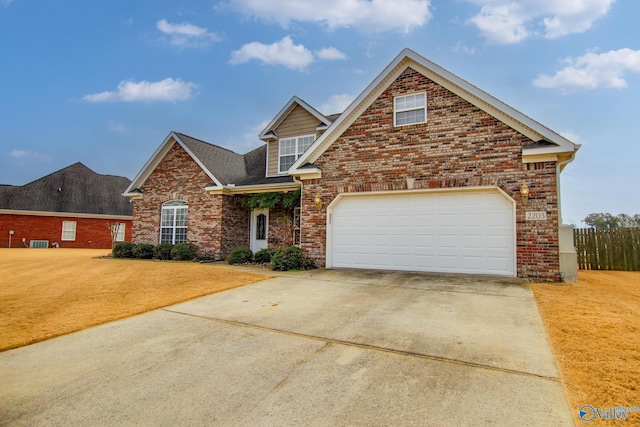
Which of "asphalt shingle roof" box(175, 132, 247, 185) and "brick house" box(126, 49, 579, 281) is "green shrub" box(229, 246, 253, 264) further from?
"asphalt shingle roof" box(175, 132, 247, 185)

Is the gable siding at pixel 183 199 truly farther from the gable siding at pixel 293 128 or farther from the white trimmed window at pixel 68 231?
the white trimmed window at pixel 68 231

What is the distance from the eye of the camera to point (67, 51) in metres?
21.1

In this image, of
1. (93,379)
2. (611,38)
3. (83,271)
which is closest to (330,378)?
(93,379)

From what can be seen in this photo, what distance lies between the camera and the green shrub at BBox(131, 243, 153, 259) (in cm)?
1542

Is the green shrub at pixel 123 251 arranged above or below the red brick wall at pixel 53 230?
below

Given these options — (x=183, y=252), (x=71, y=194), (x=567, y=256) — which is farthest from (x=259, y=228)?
(x=71, y=194)

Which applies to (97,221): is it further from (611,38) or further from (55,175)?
(611,38)

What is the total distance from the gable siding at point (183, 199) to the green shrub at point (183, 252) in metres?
0.38

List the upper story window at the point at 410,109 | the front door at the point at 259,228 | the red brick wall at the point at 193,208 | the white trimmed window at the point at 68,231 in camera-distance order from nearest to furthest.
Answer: the upper story window at the point at 410,109 → the red brick wall at the point at 193,208 → the front door at the point at 259,228 → the white trimmed window at the point at 68,231

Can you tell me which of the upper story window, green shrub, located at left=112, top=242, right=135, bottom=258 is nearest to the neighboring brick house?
green shrub, located at left=112, top=242, right=135, bottom=258

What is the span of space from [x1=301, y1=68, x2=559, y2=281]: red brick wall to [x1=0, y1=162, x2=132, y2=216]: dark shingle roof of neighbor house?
22883mm

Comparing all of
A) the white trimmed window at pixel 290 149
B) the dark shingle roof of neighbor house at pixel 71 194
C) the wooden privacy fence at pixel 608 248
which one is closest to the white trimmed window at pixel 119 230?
the dark shingle roof of neighbor house at pixel 71 194

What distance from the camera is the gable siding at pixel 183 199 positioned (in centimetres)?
1480

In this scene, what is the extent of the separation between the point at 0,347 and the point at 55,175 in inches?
1138
